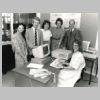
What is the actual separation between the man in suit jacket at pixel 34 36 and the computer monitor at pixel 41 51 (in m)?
0.08

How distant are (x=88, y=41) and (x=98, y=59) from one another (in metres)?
0.31

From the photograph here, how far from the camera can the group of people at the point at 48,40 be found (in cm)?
227

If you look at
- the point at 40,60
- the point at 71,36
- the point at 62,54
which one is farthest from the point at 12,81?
the point at 71,36

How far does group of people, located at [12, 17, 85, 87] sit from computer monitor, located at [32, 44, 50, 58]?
0.07 m

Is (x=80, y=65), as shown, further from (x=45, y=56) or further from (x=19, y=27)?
(x=19, y=27)

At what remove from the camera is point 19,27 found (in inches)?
89.1

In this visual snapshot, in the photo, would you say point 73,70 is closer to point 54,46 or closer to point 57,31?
point 54,46

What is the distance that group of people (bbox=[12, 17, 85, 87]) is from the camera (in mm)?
2273

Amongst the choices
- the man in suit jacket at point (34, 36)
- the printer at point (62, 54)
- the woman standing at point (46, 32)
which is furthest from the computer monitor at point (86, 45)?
the man in suit jacket at point (34, 36)

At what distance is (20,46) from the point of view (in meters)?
2.33

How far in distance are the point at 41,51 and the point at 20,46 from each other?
0.34 meters

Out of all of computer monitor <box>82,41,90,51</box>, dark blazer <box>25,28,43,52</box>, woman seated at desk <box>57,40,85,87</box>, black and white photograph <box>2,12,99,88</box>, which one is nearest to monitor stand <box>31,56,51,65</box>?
black and white photograph <box>2,12,99,88</box>

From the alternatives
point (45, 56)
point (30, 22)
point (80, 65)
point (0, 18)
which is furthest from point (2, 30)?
point (80, 65)

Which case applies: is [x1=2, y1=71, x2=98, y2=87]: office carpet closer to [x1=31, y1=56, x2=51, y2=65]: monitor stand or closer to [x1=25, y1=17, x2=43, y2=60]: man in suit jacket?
[x1=31, y1=56, x2=51, y2=65]: monitor stand
